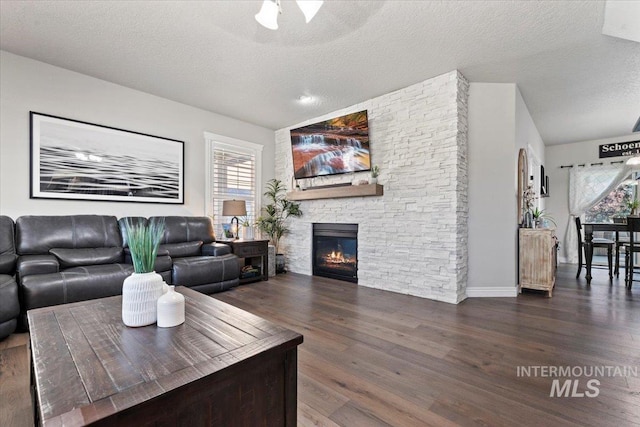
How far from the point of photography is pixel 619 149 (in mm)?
5902

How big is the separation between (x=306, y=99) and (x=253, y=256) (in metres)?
2.48

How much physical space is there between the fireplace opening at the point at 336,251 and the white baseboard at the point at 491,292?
1563 millimetres

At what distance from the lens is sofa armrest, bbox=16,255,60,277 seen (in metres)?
2.51

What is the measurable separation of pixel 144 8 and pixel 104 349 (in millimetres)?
2604

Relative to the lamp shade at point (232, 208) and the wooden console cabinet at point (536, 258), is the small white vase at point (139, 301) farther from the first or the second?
the wooden console cabinet at point (536, 258)

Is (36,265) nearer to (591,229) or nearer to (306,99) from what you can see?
(306,99)

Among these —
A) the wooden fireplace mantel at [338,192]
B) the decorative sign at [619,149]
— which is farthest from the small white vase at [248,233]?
the decorative sign at [619,149]

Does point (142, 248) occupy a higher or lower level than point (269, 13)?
lower

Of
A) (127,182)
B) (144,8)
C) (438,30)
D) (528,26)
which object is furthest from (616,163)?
(127,182)

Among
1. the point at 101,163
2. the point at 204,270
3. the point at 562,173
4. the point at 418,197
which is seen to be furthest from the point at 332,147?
the point at 562,173

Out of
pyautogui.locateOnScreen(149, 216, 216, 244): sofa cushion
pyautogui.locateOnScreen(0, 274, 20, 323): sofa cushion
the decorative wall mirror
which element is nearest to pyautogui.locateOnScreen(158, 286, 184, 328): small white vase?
pyautogui.locateOnScreen(0, 274, 20, 323): sofa cushion

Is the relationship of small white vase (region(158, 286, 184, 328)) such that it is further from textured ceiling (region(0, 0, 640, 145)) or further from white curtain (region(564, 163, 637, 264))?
white curtain (region(564, 163, 637, 264))

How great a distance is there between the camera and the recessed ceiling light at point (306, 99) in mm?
4069

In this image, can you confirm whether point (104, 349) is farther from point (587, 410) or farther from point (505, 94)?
point (505, 94)
